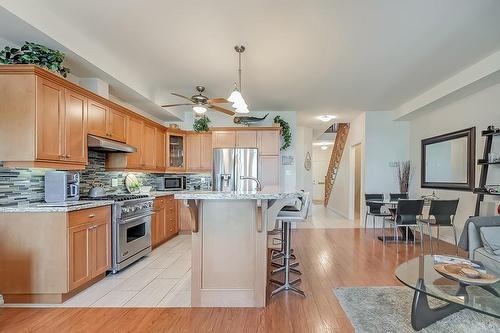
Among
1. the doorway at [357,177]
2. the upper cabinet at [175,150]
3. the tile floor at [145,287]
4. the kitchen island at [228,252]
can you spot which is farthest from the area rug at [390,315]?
the doorway at [357,177]

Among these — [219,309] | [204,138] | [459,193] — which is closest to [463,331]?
[219,309]

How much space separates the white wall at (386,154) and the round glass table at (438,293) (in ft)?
13.2

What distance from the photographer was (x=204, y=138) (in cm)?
585

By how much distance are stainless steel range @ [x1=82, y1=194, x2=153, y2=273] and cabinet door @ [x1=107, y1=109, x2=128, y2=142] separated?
89 cm

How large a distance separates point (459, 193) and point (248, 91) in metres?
4.11

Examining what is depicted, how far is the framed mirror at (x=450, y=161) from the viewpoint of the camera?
430cm

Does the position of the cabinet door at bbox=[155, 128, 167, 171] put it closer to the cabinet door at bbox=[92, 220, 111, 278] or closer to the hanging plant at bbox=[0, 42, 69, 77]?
the cabinet door at bbox=[92, 220, 111, 278]

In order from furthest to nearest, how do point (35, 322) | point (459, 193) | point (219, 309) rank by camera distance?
point (459, 193)
point (219, 309)
point (35, 322)

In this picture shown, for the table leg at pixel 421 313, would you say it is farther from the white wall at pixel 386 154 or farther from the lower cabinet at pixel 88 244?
the white wall at pixel 386 154

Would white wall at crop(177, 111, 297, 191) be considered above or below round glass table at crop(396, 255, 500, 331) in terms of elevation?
above

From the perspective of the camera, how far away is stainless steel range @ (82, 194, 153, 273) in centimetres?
322

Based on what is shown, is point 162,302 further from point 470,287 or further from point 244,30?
point 244,30

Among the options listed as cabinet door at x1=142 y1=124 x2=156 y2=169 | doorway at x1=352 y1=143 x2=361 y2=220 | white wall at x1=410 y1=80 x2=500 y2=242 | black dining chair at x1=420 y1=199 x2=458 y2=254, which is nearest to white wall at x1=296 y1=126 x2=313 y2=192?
doorway at x1=352 y1=143 x2=361 y2=220

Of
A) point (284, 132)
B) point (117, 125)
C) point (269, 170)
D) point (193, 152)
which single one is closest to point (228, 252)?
point (117, 125)
